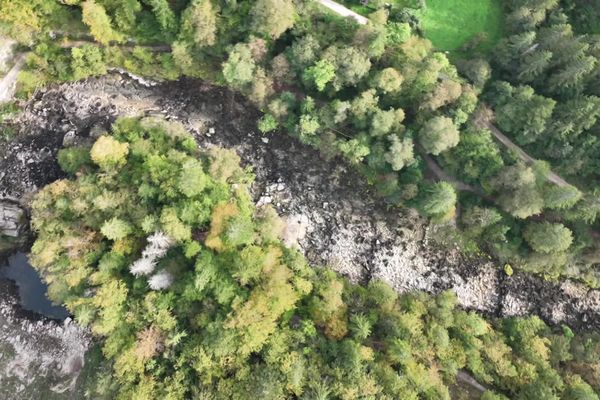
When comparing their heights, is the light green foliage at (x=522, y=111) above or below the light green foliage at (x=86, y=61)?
above

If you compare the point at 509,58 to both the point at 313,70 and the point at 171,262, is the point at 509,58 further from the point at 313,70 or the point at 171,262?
the point at 171,262

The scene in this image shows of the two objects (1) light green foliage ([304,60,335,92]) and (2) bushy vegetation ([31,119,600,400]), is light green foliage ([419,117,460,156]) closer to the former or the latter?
(2) bushy vegetation ([31,119,600,400])

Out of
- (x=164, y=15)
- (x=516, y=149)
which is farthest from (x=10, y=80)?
(x=516, y=149)

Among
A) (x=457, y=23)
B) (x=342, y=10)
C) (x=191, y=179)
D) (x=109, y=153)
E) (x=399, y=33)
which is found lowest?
(x=109, y=153)

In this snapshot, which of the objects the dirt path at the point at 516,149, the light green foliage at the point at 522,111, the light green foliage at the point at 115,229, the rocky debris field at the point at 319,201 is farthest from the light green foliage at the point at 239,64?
the light green foliage at the point at 522,111

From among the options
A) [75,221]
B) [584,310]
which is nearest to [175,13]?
[75,221]

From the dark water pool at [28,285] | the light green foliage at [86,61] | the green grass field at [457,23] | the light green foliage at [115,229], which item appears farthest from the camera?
the green grass field at [457,23]

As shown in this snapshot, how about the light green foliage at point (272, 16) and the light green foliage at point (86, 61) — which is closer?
the light green foliage at point (272, 16)

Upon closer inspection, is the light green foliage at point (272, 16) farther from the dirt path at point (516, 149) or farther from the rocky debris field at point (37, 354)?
the rocky debris field at point (37, 354)

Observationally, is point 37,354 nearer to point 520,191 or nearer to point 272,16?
point 272,16
